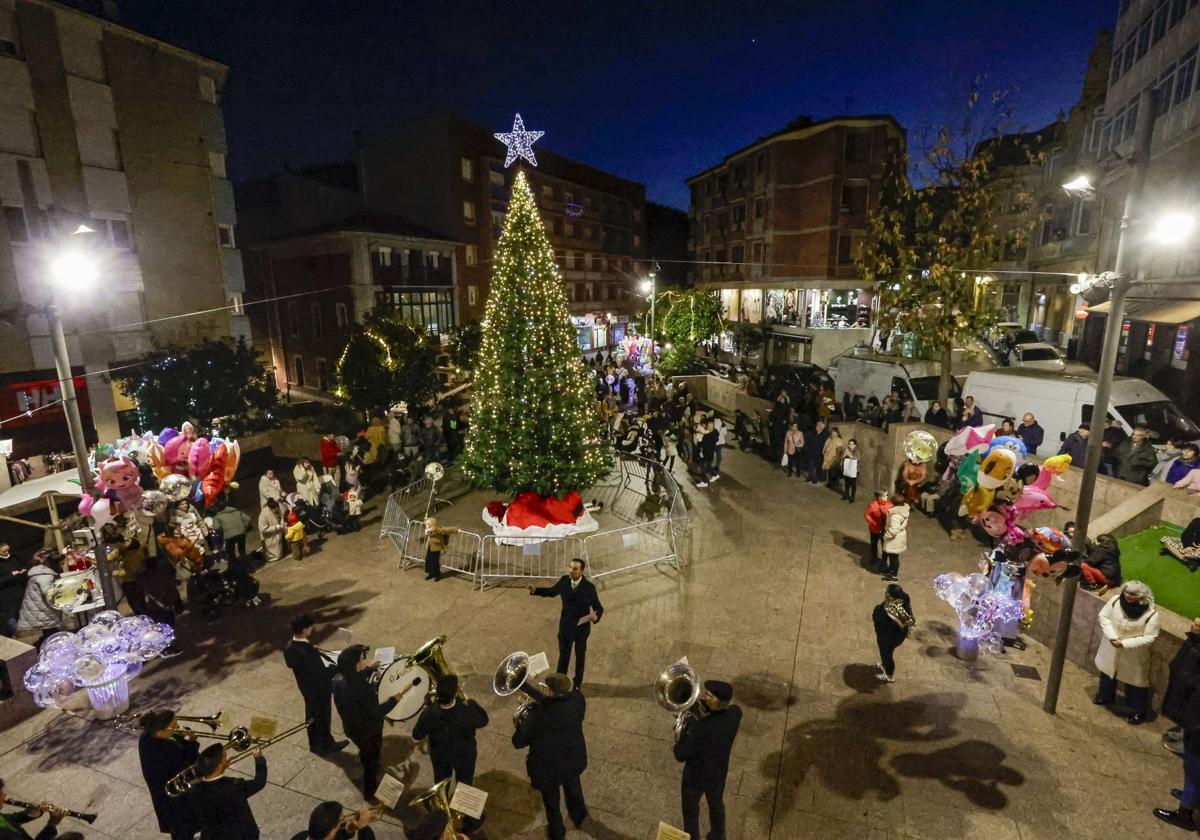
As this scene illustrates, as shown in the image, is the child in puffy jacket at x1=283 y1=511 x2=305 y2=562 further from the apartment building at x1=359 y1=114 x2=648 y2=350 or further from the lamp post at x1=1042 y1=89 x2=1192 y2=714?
the apartment building at x1=359 y1=114 x2=648 y2=350

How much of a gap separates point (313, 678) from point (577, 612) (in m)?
2.81

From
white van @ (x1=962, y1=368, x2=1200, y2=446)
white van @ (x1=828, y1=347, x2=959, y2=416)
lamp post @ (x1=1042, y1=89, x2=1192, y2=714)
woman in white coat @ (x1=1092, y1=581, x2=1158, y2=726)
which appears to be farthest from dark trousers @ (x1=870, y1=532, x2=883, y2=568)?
white van @ (x1=828, y1=347, x2=959, y2=416)

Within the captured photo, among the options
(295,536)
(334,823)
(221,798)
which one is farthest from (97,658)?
(295,536)

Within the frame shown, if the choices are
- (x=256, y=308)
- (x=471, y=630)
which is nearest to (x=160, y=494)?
(x=471, y=630)

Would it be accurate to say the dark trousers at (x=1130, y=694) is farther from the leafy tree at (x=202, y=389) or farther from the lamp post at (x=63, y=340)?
the leafy tree at (x=202, y=389)

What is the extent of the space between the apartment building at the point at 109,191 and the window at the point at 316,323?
28.3 feet

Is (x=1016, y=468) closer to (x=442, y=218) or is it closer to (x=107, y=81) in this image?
(x=107, y=81)

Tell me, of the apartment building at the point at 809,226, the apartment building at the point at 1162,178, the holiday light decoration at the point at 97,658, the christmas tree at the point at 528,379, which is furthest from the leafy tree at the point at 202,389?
the apartment building at the point at 809,226

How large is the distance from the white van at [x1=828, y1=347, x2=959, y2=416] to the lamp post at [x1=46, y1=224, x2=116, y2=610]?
17.1 m

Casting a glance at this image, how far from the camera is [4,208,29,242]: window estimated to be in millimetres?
17750

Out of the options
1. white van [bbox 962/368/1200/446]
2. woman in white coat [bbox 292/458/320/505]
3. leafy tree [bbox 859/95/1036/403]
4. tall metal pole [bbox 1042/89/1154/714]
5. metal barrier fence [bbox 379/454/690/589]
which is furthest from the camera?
leafy tree [bbox 859/95/1036/403]

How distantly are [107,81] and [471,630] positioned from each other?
78.0ft

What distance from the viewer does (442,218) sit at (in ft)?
128

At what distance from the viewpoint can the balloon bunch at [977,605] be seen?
7465 millimetres
